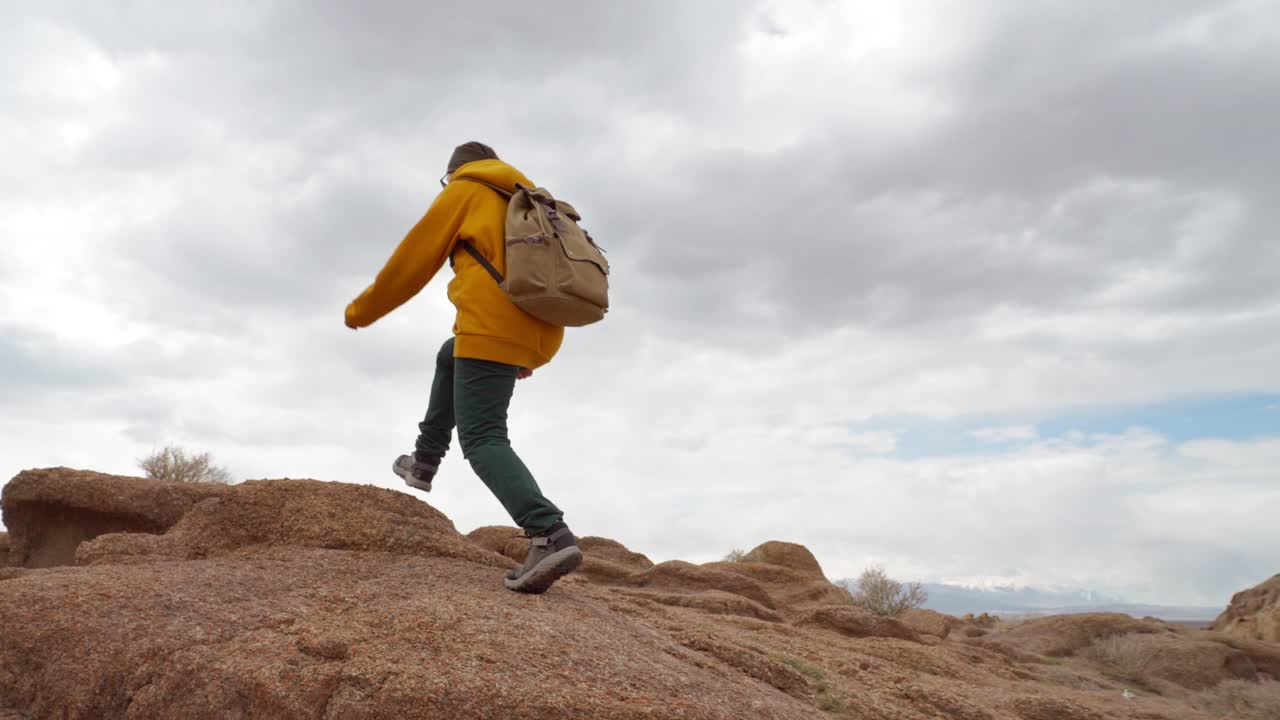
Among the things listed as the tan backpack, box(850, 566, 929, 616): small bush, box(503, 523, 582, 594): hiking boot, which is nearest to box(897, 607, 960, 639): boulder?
box(850, 566, 929, 616): small bush

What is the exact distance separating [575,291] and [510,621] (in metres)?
1.51

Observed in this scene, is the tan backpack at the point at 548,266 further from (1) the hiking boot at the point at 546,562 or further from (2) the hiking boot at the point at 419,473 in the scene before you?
(2) the hiking boot at the point at 419,473

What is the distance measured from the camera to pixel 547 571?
4.21 meters

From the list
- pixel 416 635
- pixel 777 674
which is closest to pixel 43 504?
pixel 416 635

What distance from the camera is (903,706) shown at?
16.7ft

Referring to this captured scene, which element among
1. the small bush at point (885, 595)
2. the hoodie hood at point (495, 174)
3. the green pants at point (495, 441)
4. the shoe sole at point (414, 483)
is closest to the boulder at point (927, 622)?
the small bush at point (885, 595)

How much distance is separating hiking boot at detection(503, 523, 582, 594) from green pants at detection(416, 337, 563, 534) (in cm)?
7

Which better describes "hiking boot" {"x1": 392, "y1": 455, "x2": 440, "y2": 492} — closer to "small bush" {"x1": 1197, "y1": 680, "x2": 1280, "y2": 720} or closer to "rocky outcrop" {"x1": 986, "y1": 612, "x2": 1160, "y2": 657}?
"small bush" {"x1": 1197, "y1": 680, "x2": 1280, "y2": 720}

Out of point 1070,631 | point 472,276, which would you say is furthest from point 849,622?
point 1070,631

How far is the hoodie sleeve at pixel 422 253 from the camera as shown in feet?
14.6

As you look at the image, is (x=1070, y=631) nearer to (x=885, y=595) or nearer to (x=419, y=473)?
(x=885, y=595)

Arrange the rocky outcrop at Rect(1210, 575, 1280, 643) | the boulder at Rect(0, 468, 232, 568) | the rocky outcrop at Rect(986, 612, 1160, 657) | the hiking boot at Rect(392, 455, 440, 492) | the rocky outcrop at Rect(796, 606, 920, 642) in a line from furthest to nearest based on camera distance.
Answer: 1. the rocky outcrop at Rect(1210, 575, 1280, 643)
2. the rocky outcrop at Rect(986, 612, 1160, 657)
3. the rocky outcrop at Rect(796, 606, 920, 642)
4. the boulder at Rect(0, 468, 232, 568)
5. the hiking boot at Rect(392, 455, 440, 492)

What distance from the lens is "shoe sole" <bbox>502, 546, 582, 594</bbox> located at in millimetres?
4191

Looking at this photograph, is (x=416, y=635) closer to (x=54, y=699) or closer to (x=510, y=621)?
(x=510, y=621)
